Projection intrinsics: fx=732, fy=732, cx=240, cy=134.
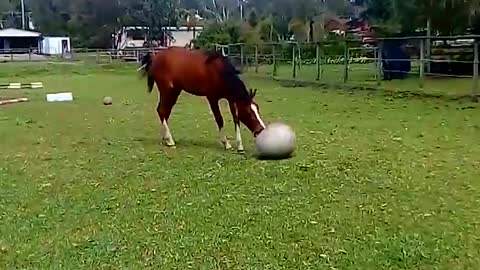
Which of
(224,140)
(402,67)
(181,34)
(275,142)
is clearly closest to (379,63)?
(402,67)

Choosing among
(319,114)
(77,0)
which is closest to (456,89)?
(319,114)

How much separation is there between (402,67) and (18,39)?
45088 mm

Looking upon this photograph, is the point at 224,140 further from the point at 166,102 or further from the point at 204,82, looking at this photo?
the point at 166,102

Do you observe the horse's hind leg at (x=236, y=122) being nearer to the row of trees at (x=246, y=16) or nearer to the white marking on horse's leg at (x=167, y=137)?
the white marking on horse's leg at (x=167, y=137)

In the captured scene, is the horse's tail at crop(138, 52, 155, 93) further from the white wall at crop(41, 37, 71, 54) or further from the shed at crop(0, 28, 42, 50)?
the shed at crop(0, 28, 42, 50)

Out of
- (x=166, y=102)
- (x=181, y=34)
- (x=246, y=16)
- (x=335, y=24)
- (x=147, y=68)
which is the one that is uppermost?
(x=246, y=16)

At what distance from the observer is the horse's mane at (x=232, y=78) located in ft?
23.9

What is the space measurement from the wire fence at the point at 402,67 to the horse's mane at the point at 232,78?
6.43 metres

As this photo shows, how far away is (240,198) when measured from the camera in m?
5.25

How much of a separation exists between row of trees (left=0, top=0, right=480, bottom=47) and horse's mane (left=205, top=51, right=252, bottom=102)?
9787 mm

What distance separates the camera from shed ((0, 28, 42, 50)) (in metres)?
55.8

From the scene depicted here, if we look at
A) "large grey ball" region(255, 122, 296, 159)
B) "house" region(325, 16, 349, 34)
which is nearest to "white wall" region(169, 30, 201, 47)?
"house" region(325, 16, 349, 34)

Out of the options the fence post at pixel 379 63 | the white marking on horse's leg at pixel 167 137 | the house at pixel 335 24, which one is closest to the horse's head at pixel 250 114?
the white marking on horse's leg at pixel 167 137

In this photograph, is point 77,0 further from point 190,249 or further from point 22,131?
point 190,249
